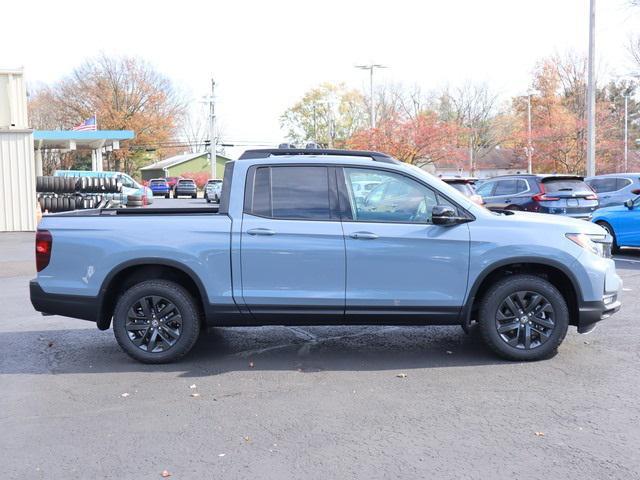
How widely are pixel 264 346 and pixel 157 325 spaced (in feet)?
3.97

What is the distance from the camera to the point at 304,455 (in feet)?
13.6

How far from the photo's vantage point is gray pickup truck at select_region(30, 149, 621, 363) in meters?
5.90

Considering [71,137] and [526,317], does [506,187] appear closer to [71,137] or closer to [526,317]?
[526,317]

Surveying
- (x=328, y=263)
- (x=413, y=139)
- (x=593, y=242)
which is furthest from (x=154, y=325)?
(x=413, y=139)

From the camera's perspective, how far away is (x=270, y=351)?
6.64 meters

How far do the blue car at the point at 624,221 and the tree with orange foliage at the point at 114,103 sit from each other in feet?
194

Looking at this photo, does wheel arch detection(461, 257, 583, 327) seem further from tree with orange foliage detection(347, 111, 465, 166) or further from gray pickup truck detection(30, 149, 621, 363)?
tree with orange foliage detection(347, 111, 465, 166)

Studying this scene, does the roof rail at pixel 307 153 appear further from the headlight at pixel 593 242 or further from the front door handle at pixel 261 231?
the headlight at pixel 593 242

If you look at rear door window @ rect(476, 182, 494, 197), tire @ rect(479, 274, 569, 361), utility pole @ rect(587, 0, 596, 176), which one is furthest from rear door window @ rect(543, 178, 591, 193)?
tire @ rect(479, 274, 569, 361)

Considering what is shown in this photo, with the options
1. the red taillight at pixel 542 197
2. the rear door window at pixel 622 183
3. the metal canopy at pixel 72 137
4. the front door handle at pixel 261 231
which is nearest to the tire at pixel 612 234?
the red taillight at pixel 542 197

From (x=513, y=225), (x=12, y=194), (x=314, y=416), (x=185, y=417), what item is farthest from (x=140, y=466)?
(x=12, y=194)

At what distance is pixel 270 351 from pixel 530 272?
261cm

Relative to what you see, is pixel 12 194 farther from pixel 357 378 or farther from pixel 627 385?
pixel 627 385

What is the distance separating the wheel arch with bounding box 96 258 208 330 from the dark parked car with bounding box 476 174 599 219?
10015 millimetres
